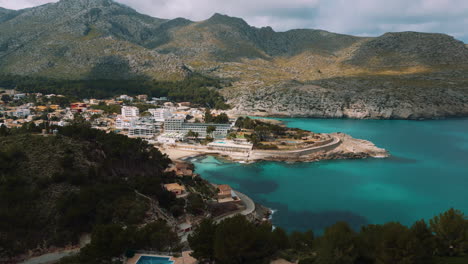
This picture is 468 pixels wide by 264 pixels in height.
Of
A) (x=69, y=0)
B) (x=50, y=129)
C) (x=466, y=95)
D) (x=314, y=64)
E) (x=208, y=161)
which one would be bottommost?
(x=208, y=161)

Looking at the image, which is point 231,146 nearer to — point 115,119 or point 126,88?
point 115,119

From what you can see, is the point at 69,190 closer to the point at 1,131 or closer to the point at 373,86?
the point at 1,131

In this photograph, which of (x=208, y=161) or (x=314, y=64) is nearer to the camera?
(x=208, y=161)

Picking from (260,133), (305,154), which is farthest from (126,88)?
(305,154)

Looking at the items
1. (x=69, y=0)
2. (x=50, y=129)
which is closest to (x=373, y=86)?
(x=50, y=129)

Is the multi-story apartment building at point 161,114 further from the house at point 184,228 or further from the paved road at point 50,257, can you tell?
the paved road at point 50,257

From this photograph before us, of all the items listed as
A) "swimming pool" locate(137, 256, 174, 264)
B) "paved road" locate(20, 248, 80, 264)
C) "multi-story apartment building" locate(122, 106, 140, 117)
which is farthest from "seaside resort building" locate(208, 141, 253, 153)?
"swimming pool" locate(137, 256, 174, 264)

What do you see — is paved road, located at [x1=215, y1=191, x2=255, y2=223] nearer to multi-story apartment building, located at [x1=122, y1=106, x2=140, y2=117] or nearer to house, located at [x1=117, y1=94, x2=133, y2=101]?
multi-story apartment building, located at [x1=122, y1=106, x2=140, y2=117]
